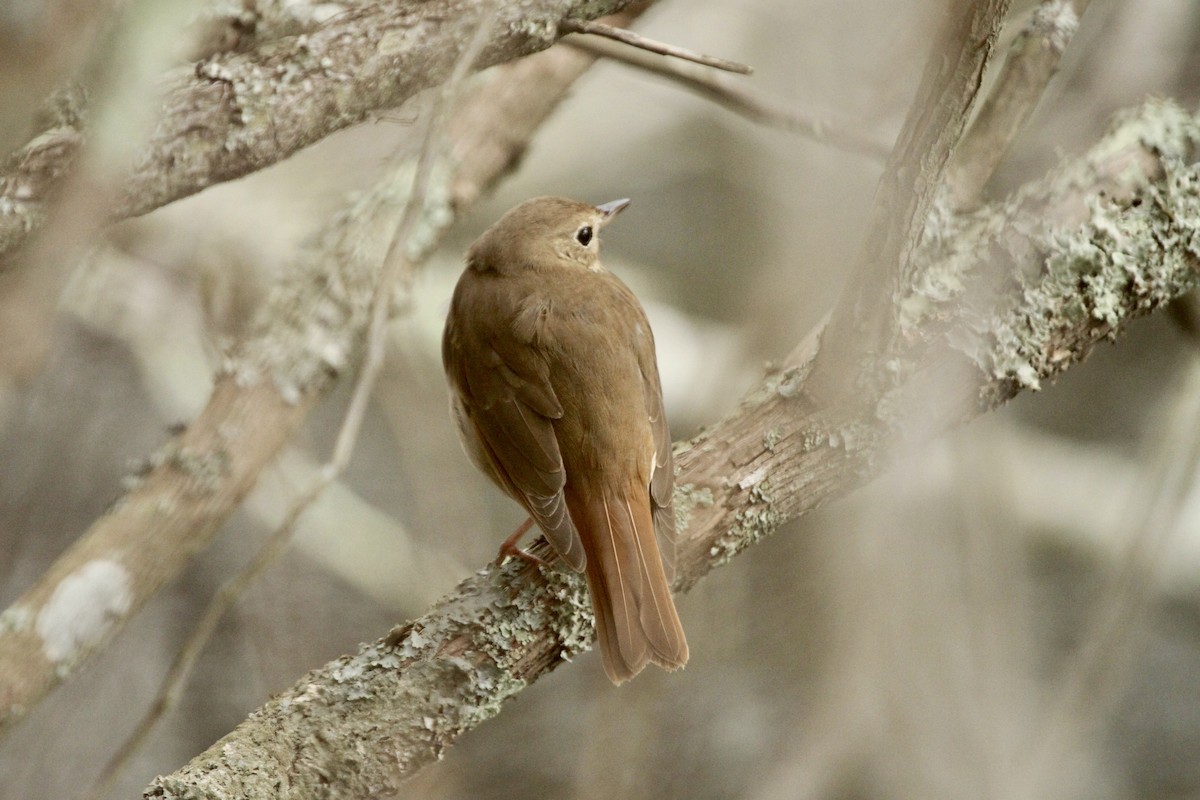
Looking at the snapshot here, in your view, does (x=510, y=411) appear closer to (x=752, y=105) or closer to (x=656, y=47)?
(x=656, y=47)

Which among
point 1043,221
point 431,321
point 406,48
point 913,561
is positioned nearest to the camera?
point 406,48

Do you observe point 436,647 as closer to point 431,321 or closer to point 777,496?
point 777,496

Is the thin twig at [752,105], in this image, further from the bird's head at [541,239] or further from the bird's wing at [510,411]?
the bird's wing at [510,411]

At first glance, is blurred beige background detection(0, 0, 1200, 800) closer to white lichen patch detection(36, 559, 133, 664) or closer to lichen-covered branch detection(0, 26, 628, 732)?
lichen-covered branch detection(0, 26, 628, 732)

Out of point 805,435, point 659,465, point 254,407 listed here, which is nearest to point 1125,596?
point 805,435

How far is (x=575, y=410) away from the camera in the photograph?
2.77m

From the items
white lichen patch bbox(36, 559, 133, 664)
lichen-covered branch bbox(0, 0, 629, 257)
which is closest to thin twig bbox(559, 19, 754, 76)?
Result: lichen-covered branch bbox(0, 0, 629, 257)

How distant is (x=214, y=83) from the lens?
2441mm

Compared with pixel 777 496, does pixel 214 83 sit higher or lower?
higher

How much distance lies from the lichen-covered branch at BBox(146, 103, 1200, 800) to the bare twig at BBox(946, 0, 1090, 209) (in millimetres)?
272

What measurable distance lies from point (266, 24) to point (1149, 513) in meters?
2.58

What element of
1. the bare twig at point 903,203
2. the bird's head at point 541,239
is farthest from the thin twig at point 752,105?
the bare twig at point 903,203

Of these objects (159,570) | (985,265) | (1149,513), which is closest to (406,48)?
(985,265)

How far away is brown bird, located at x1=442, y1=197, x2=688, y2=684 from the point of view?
8.14 ft
